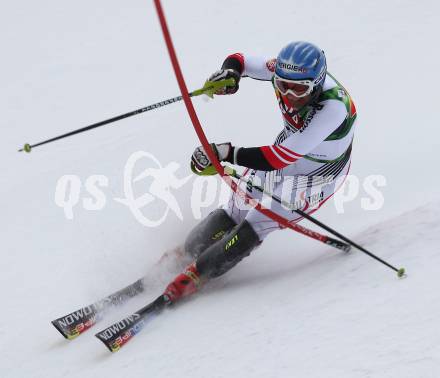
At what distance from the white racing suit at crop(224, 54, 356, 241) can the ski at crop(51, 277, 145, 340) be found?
1.01 metres

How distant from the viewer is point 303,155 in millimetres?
3604

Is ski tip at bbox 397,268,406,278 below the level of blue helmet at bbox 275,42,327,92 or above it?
below

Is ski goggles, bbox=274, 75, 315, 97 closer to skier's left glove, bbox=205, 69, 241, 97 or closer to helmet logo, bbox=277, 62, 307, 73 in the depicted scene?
helmet logo, bbox=277, 62, 307, 73

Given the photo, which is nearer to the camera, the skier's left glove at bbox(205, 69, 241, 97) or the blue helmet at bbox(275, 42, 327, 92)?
the blue helmet at bbox(275, 42, 327, 92)

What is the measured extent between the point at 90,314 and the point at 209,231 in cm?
113

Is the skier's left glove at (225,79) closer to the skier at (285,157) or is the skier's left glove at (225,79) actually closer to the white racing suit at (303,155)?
the skier at (285,157)

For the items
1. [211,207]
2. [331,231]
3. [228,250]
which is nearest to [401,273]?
[331,231]

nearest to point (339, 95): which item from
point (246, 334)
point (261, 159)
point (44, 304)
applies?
point (261, 159)

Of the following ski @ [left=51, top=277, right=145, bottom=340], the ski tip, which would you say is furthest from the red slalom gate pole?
ski @ [left=51, top=277, right=145, bottom=340]

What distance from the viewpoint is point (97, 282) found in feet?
15.6

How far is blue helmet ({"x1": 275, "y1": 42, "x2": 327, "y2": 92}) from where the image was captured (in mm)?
3543

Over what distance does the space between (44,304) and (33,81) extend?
5.55 metres

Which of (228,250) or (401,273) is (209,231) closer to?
(228,250)

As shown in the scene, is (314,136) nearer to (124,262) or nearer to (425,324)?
(425,324)
